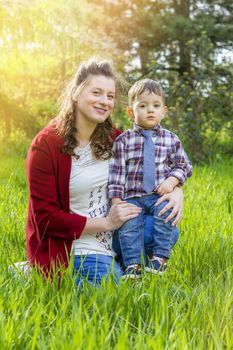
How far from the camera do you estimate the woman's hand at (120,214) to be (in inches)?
104

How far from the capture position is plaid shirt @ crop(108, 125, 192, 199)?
2.79 meters

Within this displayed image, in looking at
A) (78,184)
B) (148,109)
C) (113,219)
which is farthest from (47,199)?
(148,109)

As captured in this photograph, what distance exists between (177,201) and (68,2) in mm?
7314

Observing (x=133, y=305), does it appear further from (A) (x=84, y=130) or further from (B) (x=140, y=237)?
(A) (x=84, y=130)

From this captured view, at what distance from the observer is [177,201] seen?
109 inches

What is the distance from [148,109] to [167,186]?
0.39 metres

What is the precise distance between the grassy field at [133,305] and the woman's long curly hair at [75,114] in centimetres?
62

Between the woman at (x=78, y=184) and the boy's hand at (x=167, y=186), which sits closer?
the woman at (x=78, y=184)

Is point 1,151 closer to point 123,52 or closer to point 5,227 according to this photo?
point 123,52

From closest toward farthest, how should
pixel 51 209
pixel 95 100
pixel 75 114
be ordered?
pixel 51 209, pixel 95 100, pixel 75 114

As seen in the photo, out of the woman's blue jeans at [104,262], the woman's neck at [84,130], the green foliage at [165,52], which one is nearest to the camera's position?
the woman's blue jeans at [104,262]

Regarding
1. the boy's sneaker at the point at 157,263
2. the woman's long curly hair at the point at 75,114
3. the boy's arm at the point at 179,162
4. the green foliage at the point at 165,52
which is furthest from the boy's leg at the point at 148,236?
the green foliage at the point at 165,52

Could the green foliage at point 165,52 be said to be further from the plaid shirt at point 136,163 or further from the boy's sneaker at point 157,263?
the boy's sneaker at point 157,263

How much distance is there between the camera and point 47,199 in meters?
2.62
